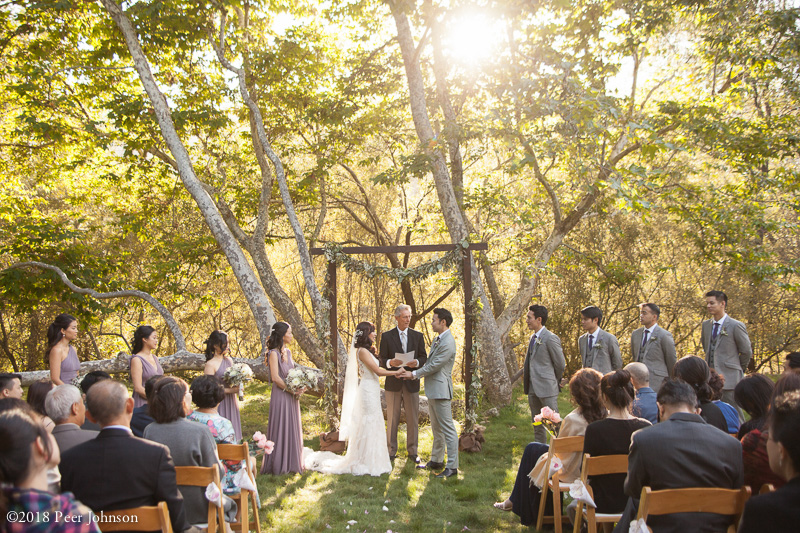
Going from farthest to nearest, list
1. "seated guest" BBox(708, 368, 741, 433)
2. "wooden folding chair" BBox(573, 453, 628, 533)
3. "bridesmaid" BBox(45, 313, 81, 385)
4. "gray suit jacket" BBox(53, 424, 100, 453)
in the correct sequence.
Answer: "bridesmaid" BBox(45, 313, 81, 385) < "seated guest" BBox(708, 368, 741, 433) < "wooden folding chair" BBox(573, 453, 628, 533) < "gray suit jacket" BBox(53, 424, 100, 453)

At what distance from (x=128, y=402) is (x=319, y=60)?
954 cm

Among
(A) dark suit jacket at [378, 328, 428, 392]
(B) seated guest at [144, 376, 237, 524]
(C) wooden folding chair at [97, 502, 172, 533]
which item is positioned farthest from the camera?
(A) dark suit jacket at [378, 328, 428, 392]

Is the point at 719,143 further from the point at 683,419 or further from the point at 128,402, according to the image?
the point at 128,402

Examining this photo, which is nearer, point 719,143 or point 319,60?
point 719,143

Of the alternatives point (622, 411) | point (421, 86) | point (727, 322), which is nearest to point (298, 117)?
point (421, 86)

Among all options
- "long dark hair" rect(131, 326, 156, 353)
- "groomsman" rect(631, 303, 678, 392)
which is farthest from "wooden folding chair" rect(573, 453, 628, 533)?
"long dark hair" rect(131, 326, 156, 353)

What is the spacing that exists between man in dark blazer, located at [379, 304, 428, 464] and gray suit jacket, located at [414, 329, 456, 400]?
0.46 metres

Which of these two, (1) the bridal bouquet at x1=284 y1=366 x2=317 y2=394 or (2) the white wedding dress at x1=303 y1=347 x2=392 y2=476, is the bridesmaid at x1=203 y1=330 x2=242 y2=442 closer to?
(1) the bridal bouquet at x1=284 y1=366 x2=317 y2=394

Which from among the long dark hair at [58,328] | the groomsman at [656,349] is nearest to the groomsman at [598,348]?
the groomsman at [656,349]

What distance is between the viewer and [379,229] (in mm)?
13688

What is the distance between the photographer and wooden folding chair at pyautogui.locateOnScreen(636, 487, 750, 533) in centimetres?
259

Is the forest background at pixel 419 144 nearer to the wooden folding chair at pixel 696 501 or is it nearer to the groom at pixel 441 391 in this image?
the groom at pixel 441 391

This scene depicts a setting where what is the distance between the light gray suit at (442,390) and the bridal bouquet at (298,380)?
1.20 meters

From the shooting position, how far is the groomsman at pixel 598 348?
5.82 m
